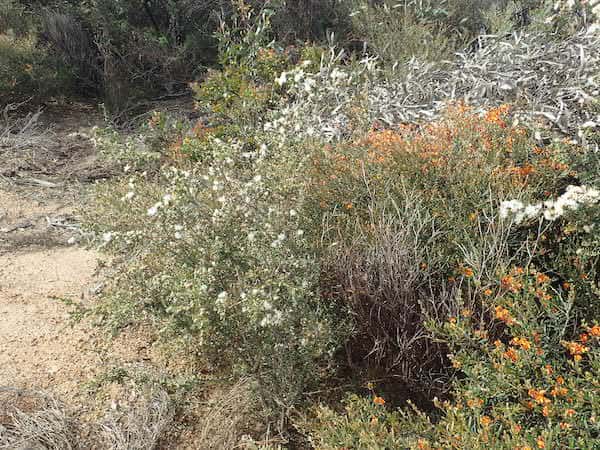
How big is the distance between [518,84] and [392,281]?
2.42 m

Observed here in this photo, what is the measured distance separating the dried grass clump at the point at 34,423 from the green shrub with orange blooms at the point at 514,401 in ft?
3.33

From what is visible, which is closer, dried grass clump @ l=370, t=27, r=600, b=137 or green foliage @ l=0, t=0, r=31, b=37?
dried grass clump @ l=370, t=27, r=600, b=137

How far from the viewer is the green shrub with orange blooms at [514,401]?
5.88 feet

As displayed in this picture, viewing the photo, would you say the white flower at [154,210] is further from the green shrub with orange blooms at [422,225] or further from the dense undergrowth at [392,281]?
the green shrub with orange blooms at [422,225]

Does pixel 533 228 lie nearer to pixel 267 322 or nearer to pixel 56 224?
pixel 267 322

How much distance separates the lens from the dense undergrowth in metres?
2.01

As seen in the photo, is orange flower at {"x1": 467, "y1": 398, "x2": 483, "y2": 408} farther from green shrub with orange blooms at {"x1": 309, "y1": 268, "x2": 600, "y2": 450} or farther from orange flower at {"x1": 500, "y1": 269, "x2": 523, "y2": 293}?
orange flower at {"x1": 500, "y1": 269, "x2": 523, "y2": 293}

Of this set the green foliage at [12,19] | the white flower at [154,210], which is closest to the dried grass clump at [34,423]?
the white flower at [154,210]

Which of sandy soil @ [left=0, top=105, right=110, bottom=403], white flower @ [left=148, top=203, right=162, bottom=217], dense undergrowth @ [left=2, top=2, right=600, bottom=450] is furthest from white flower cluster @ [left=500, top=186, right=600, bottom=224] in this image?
sandy soil @ [left=0, top=105, right=110, bottom=403]

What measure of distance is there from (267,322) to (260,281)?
30 centimetres

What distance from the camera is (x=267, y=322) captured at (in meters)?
1.99

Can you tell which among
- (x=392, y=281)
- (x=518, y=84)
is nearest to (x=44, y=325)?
(x=392, y=281)

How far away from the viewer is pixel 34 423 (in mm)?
2312

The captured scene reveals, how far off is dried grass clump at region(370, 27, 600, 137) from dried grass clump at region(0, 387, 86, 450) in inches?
114
